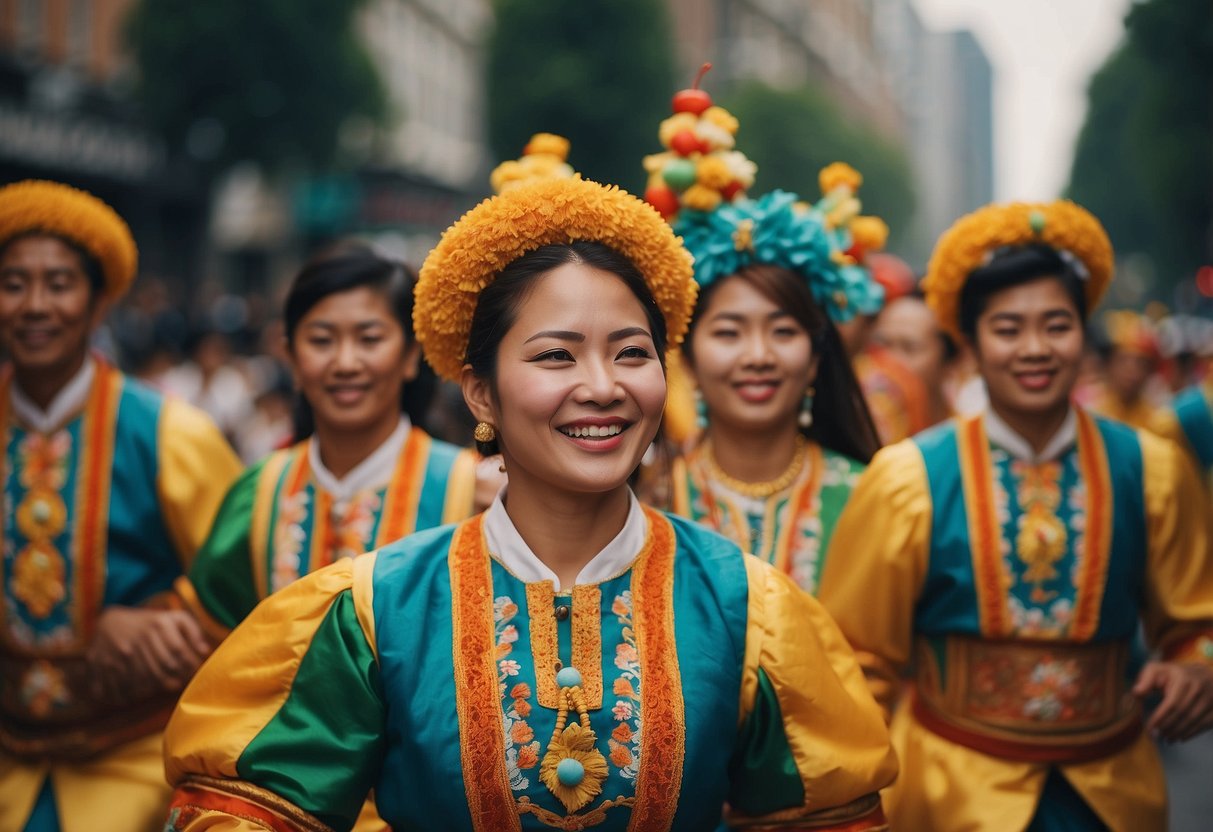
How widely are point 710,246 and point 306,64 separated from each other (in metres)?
17.6

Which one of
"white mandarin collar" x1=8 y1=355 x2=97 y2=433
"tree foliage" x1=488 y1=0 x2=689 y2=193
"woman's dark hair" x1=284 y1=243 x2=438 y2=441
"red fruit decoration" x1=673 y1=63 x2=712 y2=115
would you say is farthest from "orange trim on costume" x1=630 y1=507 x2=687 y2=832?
"tree foliage" x1=488 y1=0 x2=689 y2=193

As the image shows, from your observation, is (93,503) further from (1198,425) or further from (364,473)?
(1198,425)

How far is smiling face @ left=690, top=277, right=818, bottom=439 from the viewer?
4137 millimetres

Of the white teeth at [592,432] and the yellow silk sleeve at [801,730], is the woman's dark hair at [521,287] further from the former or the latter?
the yellow silk sleeve at [801,730]

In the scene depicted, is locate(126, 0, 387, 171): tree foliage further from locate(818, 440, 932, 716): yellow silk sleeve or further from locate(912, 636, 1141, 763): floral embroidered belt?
locate(912, 636, 1141, 763): floral embroidered belt

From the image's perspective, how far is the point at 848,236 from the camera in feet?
15.4

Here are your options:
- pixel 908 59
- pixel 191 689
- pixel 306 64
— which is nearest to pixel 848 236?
pixel 191 689

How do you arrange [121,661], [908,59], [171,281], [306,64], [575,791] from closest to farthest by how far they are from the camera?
[575,791] → [121,661] → [306,64] → [171,281] → [908,59]

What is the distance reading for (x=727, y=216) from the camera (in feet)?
14.0

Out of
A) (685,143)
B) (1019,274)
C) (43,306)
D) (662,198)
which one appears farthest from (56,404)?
(1019,274)

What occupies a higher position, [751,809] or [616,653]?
[616,653]

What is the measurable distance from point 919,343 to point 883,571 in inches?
154

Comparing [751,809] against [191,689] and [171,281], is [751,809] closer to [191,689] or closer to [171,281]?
[191,689]

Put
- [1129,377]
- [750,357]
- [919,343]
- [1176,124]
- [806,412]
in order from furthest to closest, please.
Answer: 1. [1176,124]
2. [1129,377]
3. [919,343]
4. [806,412]
5. [750,357]
